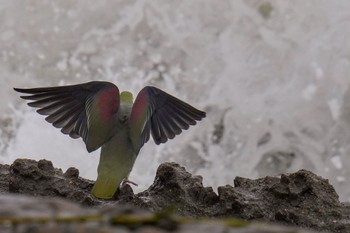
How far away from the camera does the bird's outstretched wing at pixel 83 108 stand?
→ 10.8 ft

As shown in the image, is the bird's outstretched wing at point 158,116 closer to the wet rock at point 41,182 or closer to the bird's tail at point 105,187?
the bird's tail at point 105,187

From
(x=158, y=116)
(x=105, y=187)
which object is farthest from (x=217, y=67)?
(x=105, y=187)

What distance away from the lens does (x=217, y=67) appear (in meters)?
8.46

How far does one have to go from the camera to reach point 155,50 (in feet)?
27.9

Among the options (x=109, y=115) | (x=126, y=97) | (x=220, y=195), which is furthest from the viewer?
(x=126, y=97)

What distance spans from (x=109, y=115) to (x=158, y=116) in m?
0.22

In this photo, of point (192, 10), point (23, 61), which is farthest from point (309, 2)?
point (23, 61)

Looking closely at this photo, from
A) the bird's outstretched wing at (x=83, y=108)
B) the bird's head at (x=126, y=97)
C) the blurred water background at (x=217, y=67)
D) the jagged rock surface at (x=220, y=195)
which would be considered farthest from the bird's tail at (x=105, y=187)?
the blurred water background at (x=217, y=67)

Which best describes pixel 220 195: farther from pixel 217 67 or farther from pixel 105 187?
pixel 217 67

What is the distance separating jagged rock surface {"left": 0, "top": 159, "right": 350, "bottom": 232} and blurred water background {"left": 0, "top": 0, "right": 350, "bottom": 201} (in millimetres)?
4712

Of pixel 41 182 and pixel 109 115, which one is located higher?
pixel 109 115

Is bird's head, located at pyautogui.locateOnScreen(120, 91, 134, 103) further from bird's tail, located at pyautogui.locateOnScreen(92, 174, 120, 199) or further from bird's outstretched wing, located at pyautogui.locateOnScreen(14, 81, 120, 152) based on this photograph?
bird's tail, located at pyautogui.locateOnScreen(92, 174, 120, 199)

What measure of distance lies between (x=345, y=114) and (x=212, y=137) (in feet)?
4.04

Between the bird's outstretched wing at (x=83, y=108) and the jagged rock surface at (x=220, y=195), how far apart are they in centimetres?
41
